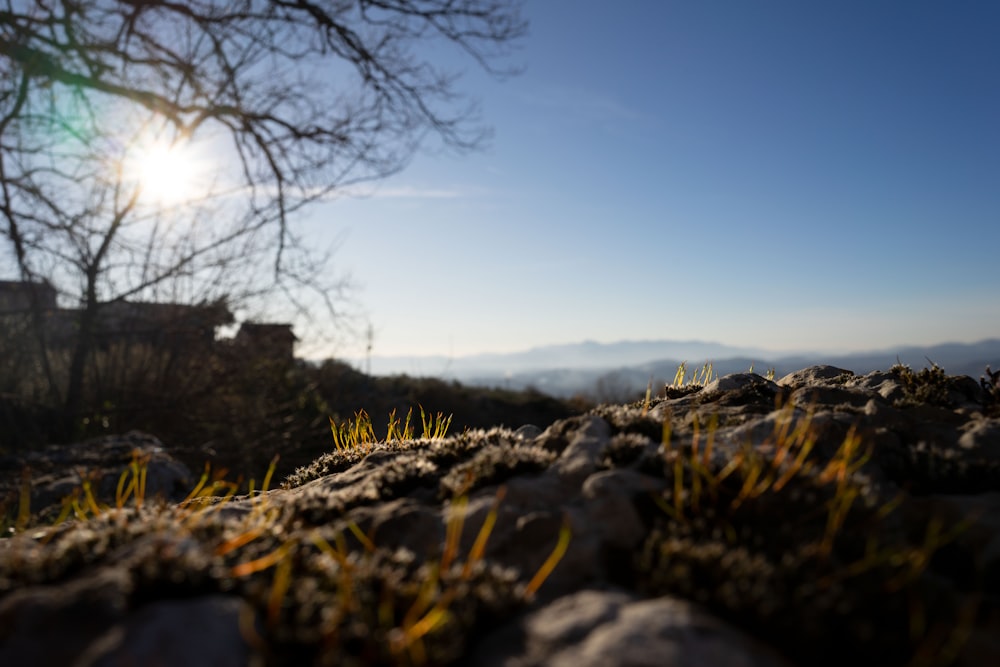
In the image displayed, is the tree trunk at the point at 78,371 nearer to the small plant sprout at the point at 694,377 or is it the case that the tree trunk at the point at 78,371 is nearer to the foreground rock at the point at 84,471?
the foreground rock at the point at 84,471

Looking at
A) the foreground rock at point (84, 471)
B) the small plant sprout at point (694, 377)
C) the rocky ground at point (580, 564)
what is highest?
the small plant sprout at point (694, 377)

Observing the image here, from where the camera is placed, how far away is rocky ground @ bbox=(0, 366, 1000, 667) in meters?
2.04

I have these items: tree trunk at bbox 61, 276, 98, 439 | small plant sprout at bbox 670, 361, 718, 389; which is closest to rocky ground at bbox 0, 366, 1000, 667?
small plant sprout at bbox 670, 361, 718, 389

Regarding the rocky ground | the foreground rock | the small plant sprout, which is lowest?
the foreground rock

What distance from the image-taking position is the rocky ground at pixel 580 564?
2039 mm

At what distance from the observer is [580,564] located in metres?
2.63

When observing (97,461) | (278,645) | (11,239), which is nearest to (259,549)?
(278,645)

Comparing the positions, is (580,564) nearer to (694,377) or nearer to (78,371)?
(694,377)

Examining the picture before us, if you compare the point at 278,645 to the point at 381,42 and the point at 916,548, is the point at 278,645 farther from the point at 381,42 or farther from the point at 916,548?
the point at 381,42

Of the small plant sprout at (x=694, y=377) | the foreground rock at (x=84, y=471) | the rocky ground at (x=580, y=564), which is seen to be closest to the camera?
the rocky ground at (x=580, y=564)

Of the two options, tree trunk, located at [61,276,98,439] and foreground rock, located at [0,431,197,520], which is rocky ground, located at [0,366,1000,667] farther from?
tree trunk, located at [61,276,98,439]

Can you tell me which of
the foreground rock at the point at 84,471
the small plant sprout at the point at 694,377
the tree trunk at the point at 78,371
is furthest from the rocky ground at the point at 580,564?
the tree trunk at the point at 78,371

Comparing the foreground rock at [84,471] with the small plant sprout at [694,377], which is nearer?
the small plant sprout at [694,377]

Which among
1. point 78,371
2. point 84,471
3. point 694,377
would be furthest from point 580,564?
point 78,371
